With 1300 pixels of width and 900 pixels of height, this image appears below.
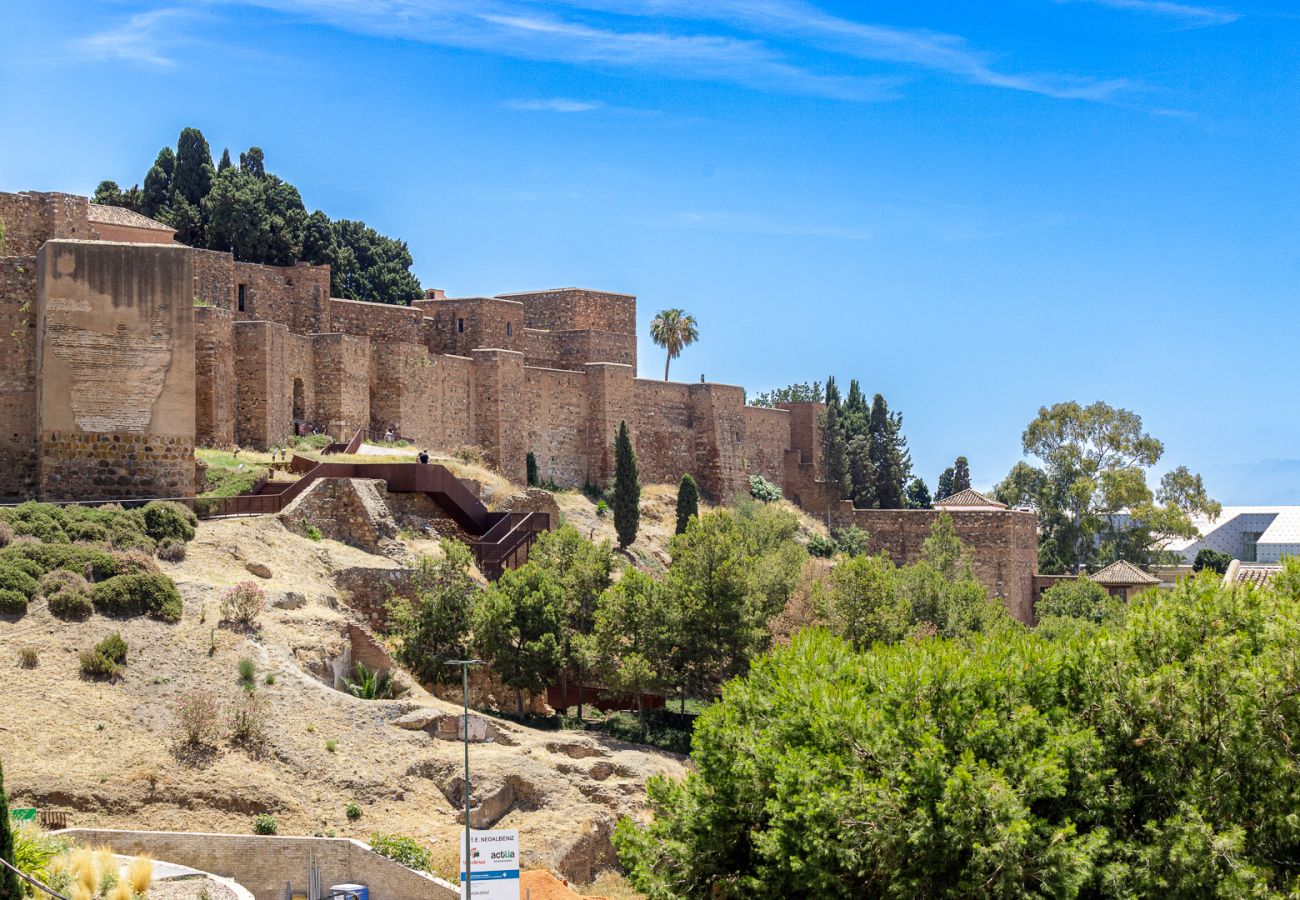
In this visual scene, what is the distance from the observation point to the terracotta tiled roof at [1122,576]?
2061 inches

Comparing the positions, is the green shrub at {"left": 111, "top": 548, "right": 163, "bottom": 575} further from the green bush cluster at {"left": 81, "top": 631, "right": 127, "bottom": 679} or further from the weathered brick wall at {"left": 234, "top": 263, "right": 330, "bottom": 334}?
the weathered brick wall at {"left": 234, "top": 263, "right": 330, "bottom": 334}

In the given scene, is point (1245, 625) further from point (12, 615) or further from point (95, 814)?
point (12, 615)

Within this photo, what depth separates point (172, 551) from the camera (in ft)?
92.5

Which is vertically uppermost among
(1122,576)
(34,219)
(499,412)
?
(34,219)

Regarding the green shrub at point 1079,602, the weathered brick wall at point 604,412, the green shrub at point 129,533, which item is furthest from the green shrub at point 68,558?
the green shrub at point 1079,602

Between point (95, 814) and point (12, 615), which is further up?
point (12, 615)

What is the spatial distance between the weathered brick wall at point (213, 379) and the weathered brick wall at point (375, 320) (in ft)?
22.5

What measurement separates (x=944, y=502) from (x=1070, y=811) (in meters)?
37.3

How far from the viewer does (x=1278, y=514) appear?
250 ft

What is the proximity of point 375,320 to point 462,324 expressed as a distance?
4001 mm

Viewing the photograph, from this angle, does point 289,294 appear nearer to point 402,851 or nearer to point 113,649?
point 113,649

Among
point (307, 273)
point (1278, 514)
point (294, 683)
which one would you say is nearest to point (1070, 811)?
point (294, 683)

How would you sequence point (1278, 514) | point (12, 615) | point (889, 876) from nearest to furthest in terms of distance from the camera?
point (889, 876), point (12, 615), point (1278, 514)

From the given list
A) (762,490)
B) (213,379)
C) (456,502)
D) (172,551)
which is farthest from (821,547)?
(172,551)
